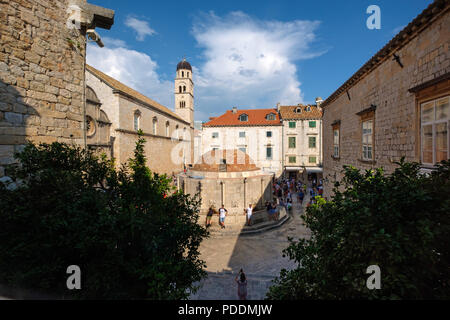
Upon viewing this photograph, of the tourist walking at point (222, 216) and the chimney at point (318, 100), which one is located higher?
the chimney at point (318, 100)

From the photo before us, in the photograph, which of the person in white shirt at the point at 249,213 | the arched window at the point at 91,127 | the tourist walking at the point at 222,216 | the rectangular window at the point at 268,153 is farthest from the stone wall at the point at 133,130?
the rectangular window at the point at 268,153

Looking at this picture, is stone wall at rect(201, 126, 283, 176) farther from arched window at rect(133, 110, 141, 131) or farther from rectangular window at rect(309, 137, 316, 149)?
arched window at rect(133, 110, 141, 131)

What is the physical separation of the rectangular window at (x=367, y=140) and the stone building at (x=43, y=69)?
976cm

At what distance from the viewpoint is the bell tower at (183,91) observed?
139ft

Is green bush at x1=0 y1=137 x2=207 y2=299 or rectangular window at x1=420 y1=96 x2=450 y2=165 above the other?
rectangular window at x1=420 y1=96 x2=450 y2=165

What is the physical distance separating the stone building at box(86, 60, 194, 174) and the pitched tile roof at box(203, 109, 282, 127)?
7064mm

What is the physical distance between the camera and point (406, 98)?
5.93 meters

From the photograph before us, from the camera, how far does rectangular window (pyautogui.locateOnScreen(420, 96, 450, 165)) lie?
15.5 ft

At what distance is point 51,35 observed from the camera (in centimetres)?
476

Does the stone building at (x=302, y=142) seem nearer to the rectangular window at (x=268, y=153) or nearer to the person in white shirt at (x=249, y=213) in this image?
the rectangular window at (x=268, y=153)

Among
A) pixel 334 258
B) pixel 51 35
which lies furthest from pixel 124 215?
pixel 51 35

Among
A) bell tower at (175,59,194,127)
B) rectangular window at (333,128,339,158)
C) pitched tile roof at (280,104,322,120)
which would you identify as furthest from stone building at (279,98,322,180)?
bell tower at (175,59,194,127)
